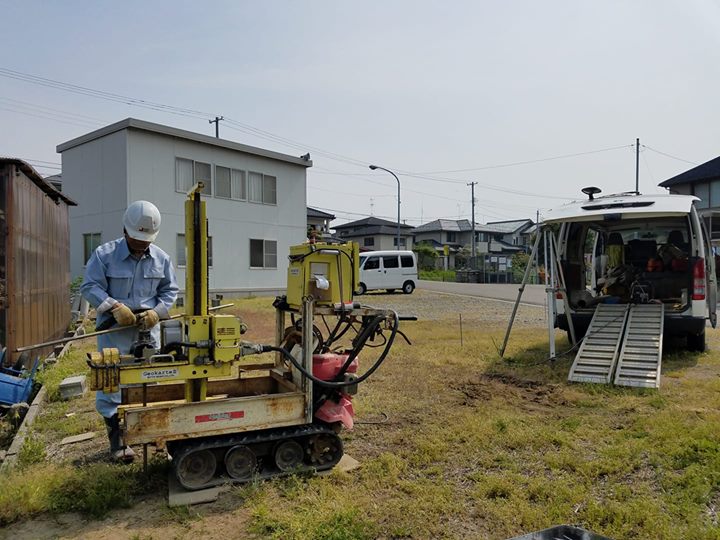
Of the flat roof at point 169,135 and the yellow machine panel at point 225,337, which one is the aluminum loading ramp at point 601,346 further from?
the flat roof at point 169,135

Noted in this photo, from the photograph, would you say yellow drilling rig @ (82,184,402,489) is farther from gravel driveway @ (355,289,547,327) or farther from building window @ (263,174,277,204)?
building window @ (263,174,277,204)

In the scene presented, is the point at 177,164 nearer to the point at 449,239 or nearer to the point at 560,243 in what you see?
the point at 560,243

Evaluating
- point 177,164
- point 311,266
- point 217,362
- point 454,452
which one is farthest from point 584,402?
point 177,164

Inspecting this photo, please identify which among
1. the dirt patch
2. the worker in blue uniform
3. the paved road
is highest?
the worker in blue uniform

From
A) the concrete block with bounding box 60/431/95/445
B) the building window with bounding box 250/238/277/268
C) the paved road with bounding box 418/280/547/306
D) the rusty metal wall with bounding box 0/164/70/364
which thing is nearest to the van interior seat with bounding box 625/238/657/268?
the concrete block with bounding box 60/431/95/445

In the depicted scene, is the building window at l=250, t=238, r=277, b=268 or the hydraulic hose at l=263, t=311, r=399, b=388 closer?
the hydraulic hose at l=263, t=311, r=399, b=388

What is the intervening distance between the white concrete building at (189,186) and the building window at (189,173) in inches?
1.3

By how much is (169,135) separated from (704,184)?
26171 millimetres

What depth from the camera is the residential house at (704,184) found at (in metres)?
27.0

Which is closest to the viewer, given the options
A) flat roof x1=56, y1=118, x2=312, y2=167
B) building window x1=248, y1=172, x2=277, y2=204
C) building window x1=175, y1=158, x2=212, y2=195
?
flat roof x1=56, y1=118, x2=312, y2=167

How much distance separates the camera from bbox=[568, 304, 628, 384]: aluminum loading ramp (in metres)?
6.19

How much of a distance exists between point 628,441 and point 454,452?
1.36 meters

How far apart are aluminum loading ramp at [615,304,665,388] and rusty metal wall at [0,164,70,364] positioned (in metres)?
6.95

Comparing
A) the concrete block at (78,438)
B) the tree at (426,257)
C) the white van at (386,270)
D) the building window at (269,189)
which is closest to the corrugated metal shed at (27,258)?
the concrete block at (78,438)
